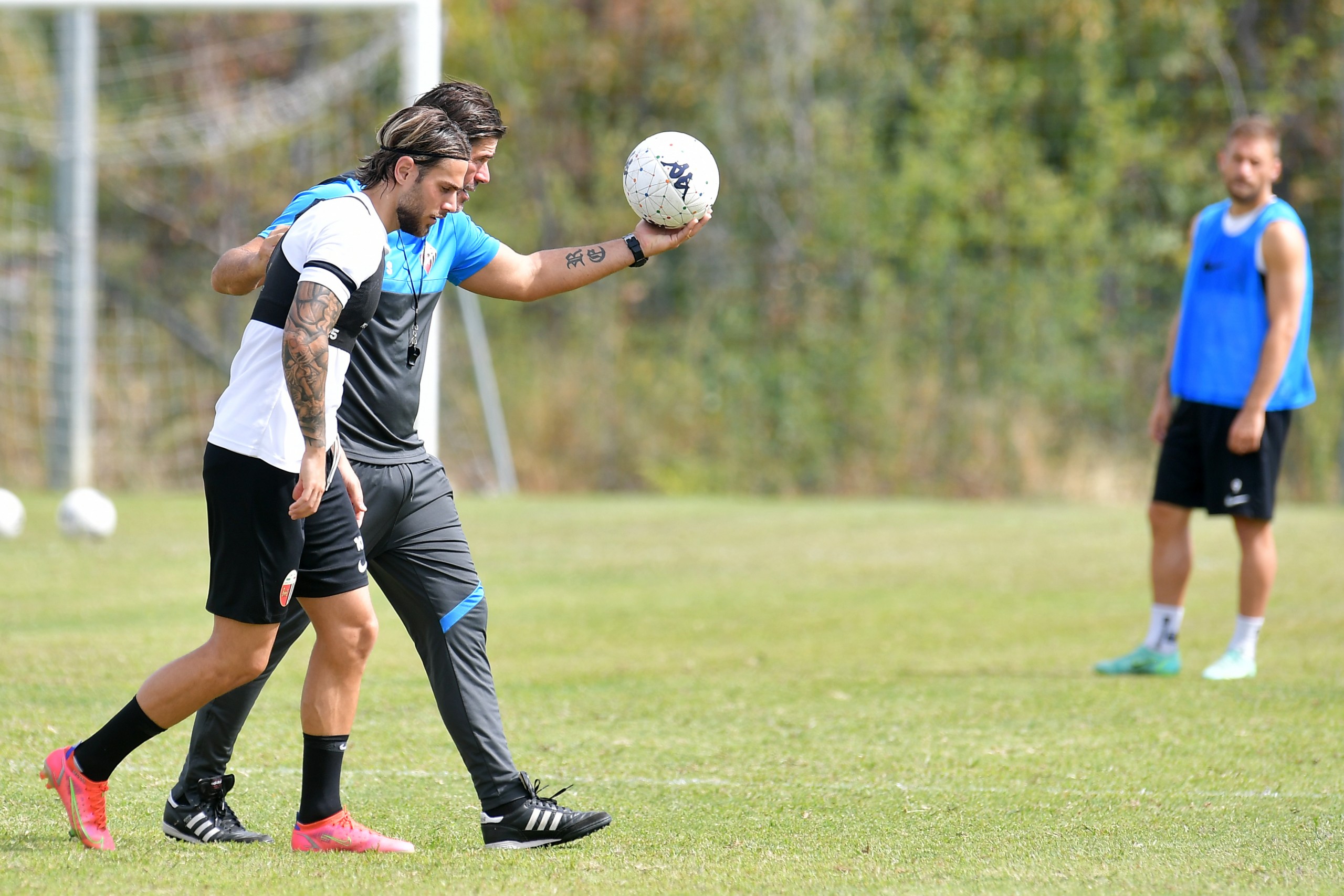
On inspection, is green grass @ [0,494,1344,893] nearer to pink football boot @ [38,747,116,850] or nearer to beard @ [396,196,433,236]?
pink football boot @ [38,747,116,850]

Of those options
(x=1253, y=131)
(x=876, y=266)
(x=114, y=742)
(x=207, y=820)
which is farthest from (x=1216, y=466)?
(x=876, y=266)

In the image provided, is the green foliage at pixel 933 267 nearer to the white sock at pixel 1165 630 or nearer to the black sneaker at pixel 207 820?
the white sock at pixel 1165 630

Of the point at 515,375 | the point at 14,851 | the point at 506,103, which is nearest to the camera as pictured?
the point at 14,851

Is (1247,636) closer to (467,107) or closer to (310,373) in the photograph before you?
(467,107)

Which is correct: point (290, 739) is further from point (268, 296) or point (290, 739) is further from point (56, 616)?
point (56, 616)

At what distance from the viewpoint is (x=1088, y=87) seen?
17578 millimetres

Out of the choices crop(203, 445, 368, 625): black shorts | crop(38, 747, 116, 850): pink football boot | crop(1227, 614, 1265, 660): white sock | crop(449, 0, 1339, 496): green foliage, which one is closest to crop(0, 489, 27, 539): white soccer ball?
crop(449, 0, 1339, 496): green foliage

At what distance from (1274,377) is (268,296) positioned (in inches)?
177

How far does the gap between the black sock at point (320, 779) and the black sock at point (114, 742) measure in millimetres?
395

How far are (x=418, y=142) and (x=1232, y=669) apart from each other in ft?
15.0

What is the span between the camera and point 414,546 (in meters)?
4.24

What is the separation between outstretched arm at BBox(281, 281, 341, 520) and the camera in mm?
3662

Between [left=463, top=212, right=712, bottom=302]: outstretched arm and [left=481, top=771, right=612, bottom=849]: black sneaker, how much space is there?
1434 mm

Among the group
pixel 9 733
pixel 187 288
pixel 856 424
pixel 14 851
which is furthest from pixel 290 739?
pixel 187 288
